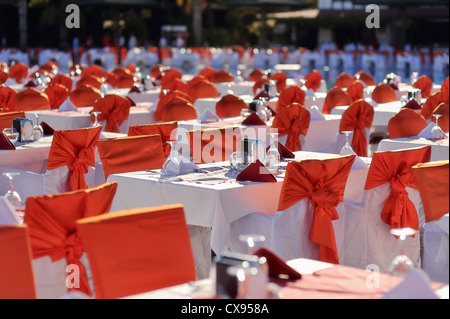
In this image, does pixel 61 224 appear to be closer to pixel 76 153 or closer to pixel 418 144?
pixel 76 153

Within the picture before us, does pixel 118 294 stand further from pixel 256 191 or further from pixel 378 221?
pixel 378 221

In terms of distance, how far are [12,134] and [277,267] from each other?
432 cm

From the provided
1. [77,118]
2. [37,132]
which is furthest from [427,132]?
[77,118]

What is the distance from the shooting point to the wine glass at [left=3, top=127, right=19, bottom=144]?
283 inches

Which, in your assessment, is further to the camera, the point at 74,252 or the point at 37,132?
the point at 37,132

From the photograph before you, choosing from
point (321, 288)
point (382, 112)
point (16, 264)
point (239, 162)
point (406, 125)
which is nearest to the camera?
point (321, 288)

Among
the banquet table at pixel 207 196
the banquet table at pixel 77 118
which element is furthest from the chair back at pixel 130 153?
the banquet table at pixel 77 118

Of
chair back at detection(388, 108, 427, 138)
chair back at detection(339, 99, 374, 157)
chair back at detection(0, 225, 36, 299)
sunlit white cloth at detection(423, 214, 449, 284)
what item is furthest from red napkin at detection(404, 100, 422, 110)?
chair back at detection(0, 225, 36, 299)

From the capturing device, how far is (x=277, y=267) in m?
3.36

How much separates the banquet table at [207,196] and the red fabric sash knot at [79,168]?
100 cm

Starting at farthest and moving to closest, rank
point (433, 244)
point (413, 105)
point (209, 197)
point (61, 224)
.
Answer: point (413, 105), point (209, 197), point (433, 244), point (61, 224)

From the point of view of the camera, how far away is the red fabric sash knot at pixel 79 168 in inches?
262
